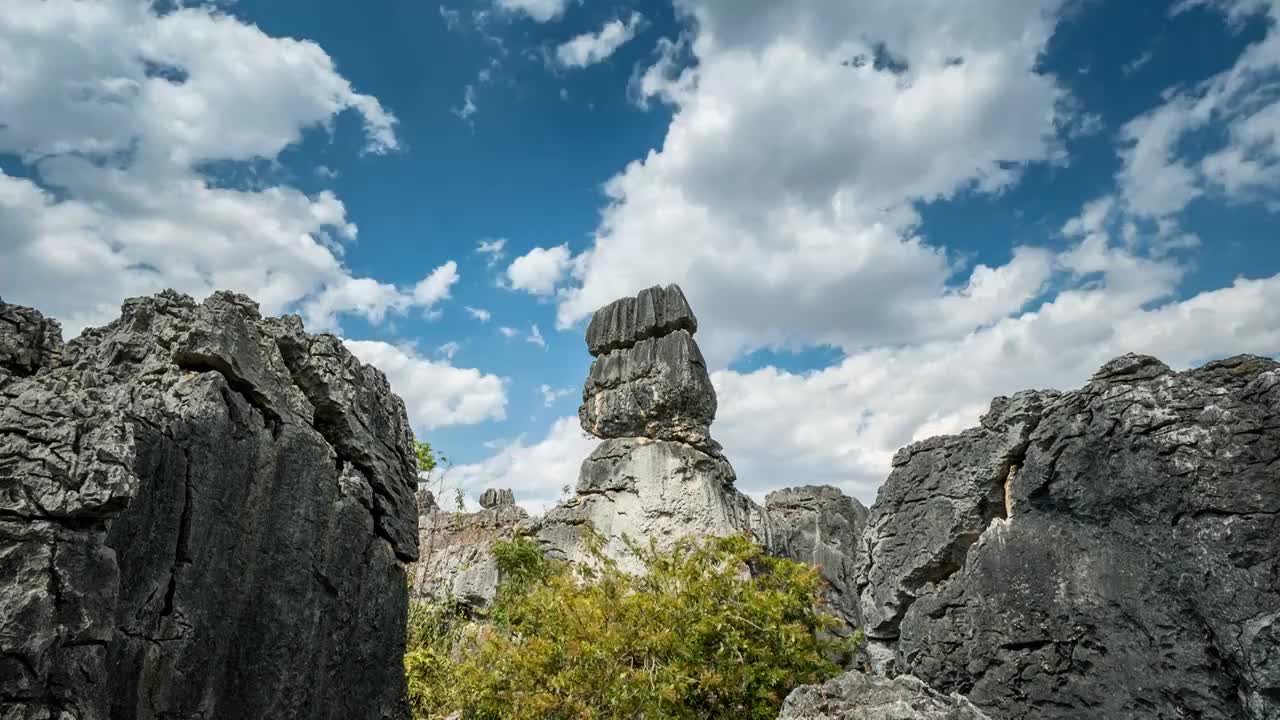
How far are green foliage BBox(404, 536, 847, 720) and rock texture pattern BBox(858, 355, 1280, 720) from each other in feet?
7.79

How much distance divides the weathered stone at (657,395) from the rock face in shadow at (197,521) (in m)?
12.6

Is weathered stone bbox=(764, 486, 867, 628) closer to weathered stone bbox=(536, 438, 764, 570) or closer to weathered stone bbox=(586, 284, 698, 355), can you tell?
weathered stone bbox=(536, 438, 764, 570)

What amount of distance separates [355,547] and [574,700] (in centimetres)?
580

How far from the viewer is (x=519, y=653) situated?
11258mm

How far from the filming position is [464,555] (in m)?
20.2

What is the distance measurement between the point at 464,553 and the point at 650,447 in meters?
5.86

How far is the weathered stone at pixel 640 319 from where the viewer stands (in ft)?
65.3

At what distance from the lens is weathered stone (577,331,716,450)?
744 inches

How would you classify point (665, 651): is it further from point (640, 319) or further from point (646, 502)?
point (640, 319)

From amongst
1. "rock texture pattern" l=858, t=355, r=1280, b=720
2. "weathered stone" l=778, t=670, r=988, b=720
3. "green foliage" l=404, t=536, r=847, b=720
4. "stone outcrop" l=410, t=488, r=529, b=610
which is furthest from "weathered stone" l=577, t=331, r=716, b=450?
"weathered stone" l=778, t=670, r=988, b=720

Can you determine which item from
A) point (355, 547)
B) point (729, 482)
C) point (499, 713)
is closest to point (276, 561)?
point (355, 547)

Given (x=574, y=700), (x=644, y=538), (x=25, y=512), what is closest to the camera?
(x=25, y=512)

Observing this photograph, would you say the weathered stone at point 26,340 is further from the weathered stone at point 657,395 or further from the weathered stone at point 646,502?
the weathered stone at point 657,395

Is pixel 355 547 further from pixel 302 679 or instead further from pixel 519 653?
pixel 519 653
